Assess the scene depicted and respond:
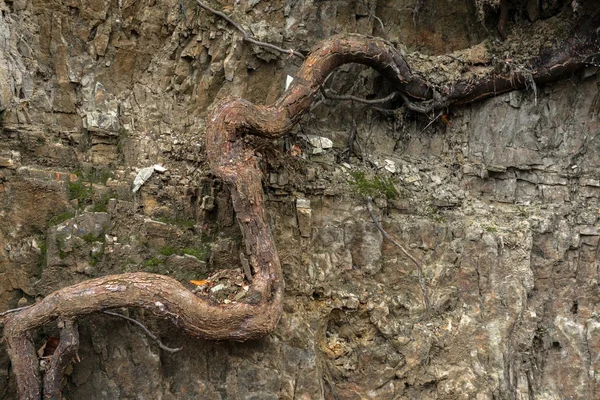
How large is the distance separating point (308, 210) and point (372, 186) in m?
0.85

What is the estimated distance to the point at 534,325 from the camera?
5.66 metres

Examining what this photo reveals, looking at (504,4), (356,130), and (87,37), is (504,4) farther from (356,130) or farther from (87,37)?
(87,37)

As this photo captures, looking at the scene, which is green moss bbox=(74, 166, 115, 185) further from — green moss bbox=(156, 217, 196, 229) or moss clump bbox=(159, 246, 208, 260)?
moss clump bbox=(159, 246, 208, 260)

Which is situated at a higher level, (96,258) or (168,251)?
(168,251)

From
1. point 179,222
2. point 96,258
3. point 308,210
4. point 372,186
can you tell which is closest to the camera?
point 96,258

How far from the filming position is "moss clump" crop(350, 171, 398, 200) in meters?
5.77

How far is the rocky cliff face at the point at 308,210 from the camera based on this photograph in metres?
5.14

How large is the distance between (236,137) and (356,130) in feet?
5.63

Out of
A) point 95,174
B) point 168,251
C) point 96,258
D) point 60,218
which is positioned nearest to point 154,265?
point 168,251

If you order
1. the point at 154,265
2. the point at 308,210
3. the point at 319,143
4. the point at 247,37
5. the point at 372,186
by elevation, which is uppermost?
the point at 247,37

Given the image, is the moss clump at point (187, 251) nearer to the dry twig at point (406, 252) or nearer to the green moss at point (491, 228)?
the dry twig at point (406, 252)

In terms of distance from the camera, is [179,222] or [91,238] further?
[179,222]

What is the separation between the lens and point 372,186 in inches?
230

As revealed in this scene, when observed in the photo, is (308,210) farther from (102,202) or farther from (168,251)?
(102,202)
